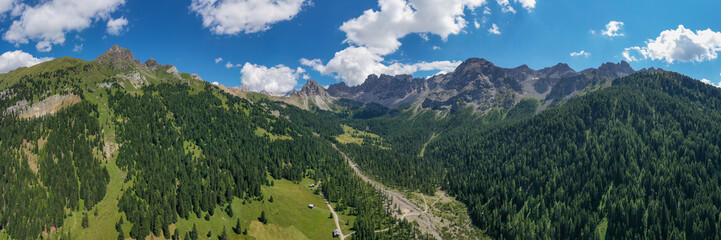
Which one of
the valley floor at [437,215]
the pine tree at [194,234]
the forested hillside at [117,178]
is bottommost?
the valley floor at [437,215]

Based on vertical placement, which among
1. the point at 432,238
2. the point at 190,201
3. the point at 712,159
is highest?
the point at 712,159

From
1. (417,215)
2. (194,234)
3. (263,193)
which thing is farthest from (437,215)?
(194,234)

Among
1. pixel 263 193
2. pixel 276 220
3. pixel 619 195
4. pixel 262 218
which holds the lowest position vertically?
pixel 276 220

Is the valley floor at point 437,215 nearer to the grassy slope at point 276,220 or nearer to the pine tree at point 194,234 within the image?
the grassy slope at point 276,220

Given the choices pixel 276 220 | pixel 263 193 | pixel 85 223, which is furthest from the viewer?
pixel 263 193

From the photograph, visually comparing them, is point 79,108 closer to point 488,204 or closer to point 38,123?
point 38,123

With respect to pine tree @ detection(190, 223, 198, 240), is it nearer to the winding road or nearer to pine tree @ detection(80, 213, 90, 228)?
pine tree @ detection(80, 213, 90, 228)

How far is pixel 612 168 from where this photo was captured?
171m

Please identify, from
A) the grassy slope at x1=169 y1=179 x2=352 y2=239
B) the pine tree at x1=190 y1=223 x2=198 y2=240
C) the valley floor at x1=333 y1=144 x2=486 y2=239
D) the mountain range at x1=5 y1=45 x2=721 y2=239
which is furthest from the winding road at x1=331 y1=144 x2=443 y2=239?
the pine tree at x1=190 y1=223 x2=198 y2=240

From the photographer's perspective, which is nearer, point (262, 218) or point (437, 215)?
point (262, 218)

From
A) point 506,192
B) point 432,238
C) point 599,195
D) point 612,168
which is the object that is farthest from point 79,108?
point 612,168

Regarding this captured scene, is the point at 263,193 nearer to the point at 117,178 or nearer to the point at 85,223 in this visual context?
the point at 117,178

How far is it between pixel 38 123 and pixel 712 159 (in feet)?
1190

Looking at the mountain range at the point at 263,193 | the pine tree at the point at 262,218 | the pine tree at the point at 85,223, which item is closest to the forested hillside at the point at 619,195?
the mountain range at the point at 263,193
